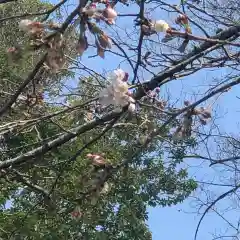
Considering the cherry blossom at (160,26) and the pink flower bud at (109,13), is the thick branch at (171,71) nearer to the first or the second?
the cherry blossom at (160,26)

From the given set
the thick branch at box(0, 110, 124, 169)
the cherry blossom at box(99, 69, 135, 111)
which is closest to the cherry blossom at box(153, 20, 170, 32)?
the cherry blossom at box(99, 69, 135, 111)

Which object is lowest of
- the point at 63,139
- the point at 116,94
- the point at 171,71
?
the point at 116,94

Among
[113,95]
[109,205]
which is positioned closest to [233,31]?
[113,95]

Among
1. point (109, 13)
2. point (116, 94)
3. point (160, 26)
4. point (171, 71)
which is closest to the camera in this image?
point (109, 13)

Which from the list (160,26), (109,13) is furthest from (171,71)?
(109,13)

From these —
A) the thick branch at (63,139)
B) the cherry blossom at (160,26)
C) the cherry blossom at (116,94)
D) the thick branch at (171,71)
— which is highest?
the thick branch at (171,71)

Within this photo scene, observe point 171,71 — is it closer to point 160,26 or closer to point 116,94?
point 160,26

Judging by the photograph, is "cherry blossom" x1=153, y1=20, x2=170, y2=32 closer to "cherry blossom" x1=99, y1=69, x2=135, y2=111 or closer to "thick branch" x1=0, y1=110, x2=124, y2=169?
"cherry blossom" x1=99, y1=69, x2=135, y2=111

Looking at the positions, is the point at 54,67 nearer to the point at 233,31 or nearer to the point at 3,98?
the point at 233,31

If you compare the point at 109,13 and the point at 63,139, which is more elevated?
the point at 63,139

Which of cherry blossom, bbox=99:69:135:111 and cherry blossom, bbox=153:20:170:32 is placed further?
cherry blossom, bbox=153:20:170:32

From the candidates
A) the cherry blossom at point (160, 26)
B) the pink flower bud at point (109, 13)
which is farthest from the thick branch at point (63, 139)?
the pink flower bud at point (109, 13)

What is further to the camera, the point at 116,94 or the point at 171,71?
the point at 171,71

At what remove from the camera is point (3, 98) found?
2467 mm
